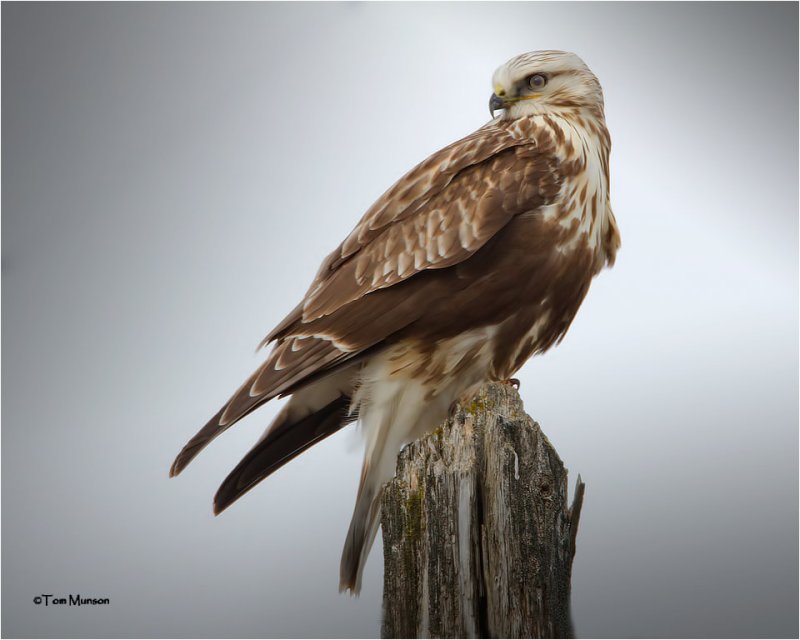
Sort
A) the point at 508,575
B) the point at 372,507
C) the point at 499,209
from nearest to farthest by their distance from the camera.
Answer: the point at 508,575 < the point at 499,209 < the point at 372,507

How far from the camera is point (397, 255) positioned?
4230mm

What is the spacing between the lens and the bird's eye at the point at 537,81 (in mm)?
4547

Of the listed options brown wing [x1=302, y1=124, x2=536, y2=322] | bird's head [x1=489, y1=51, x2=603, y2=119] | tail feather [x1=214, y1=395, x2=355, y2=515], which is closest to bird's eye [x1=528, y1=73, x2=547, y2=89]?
bird's head [x1=489, y1=51, x2=603, y2=119]

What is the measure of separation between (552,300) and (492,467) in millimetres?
1186

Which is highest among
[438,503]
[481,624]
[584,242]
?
[584,242]

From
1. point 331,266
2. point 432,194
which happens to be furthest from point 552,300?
point 331,266

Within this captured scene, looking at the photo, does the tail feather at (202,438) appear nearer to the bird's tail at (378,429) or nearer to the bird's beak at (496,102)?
the bird's tail at (378,429)

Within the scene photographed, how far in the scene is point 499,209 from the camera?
4098 mm

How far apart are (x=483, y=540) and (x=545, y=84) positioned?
8.07 ft

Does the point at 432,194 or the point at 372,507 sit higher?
the point at 432,194

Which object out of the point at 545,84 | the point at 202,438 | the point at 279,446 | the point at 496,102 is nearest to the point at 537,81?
the point at 545,84

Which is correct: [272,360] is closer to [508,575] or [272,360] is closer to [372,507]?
[372,507]

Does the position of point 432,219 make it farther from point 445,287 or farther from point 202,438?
point 202,438

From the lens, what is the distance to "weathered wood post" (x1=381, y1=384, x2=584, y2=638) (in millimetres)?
3199
